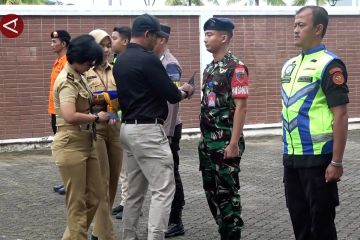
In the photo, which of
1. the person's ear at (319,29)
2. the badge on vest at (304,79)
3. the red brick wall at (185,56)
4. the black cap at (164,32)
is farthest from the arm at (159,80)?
the red brick wall at (185,56)

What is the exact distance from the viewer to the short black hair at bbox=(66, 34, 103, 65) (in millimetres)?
5133

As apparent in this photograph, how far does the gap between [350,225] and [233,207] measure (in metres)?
1.65

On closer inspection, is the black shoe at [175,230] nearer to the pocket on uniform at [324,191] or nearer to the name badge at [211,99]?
the name badge at [211,99]

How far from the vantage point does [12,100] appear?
40.5ft

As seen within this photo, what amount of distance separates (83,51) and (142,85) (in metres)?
0.54

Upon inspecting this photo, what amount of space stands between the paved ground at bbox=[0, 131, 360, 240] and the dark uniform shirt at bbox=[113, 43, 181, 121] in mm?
1609

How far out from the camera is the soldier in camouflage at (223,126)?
5316mm

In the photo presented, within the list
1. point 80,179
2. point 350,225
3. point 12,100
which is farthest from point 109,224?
point 12,100

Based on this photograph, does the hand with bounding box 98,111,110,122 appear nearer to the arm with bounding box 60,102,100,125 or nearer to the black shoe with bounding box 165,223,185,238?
the arm with bounding box 60,102,100,125

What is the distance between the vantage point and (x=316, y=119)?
442 cm

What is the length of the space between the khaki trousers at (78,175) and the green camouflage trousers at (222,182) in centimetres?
93

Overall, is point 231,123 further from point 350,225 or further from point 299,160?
point 350,225

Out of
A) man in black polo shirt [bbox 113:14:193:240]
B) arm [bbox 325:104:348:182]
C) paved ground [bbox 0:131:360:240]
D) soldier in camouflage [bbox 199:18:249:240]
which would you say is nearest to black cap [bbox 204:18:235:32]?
soldier in camouflage [bbox 199:18:249:240]

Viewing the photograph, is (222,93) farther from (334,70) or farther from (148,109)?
(334,70)
